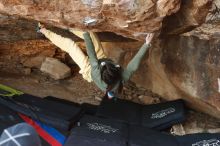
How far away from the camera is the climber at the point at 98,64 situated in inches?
155

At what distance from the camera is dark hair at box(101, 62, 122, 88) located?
3945 mm

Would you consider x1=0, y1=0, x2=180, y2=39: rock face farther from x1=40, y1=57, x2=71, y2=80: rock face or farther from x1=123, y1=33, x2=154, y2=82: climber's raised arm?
x1=40, y1=57, x2=71, y2=80: rock face

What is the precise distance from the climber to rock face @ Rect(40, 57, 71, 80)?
1.73 metres

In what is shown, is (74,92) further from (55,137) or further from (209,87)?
(209,87)

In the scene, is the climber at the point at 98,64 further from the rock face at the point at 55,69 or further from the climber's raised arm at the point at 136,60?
the rock face at the point at 55,69

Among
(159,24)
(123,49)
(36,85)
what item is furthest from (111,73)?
(36,85)

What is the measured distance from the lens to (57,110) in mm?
4680

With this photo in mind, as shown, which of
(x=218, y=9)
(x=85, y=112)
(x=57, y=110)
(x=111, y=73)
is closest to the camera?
(x=218, y=9)

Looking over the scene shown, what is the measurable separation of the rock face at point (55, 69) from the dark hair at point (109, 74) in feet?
6.84

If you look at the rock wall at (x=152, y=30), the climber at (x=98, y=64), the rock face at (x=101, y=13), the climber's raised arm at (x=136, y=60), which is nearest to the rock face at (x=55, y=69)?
the rock wall at (x=152, y=30)

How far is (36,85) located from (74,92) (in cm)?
57

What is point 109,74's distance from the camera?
3.95 metres

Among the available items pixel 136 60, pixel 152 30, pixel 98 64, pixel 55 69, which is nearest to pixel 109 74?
pixel 98 64

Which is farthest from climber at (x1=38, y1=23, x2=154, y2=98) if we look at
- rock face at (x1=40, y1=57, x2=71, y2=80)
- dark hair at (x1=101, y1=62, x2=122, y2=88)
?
rock face at (x1=40, y1=57, x2=71, y2=80)
